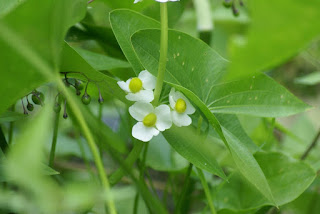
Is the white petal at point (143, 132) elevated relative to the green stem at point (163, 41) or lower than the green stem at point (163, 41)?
lower

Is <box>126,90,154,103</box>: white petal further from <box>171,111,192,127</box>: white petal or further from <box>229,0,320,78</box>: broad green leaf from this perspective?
<box>229,0,320,78</box>: broad green leaf

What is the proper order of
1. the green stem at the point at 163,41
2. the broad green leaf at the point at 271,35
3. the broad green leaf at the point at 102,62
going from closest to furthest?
the broad green leaf at the point at 271,35 → the green stem at the point at 163,41 → the broad green leaf at the point at 102,62

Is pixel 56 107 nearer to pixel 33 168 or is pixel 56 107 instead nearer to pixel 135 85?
pixel 135 85

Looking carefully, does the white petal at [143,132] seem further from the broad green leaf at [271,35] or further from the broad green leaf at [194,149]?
the broad green leaf at [271,35]

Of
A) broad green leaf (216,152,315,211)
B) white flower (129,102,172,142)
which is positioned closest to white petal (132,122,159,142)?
white flower (129,102,172,142)

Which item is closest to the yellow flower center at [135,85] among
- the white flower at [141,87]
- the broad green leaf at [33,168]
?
the white flower at [141,87]

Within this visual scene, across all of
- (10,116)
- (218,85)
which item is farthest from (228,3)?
(10,116)

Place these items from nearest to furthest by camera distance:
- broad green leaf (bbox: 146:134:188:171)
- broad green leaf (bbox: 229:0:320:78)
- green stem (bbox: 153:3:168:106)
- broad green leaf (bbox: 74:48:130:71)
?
broad green leaf (bbox: 229:0:320:78) < green stem (bbox: 153:3:168:106) < broad green leaf (bbox: 74:48:130:71) < broad green leaf (bbox: 146:134:188:171)
